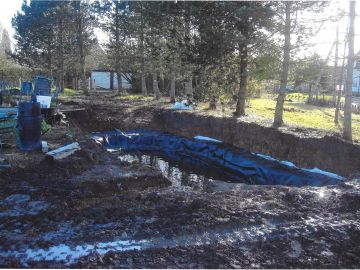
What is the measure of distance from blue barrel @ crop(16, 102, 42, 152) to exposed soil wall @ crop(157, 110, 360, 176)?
292 inches

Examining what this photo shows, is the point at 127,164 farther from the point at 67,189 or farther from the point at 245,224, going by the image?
the point at 245,224

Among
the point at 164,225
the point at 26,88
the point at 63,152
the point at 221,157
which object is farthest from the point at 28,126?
the point at 221,157

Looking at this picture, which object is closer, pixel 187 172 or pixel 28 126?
pixel 28 126

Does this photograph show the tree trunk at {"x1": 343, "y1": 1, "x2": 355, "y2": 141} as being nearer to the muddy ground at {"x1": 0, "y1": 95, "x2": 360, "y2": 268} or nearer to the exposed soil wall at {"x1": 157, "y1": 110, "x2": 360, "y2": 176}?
the exposed soil wall at {"x1": 157, "y1": 110, "x2": 360, "y2": 176}

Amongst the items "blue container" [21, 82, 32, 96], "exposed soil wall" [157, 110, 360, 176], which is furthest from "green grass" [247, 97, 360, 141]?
"blue container" [21, 82, 32, 96]

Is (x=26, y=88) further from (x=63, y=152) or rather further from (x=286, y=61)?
(x=286, y=61)

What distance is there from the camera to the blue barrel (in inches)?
350

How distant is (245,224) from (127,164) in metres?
4.79

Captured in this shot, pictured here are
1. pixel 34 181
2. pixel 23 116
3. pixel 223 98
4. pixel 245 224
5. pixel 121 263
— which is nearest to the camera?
pixel 121 263

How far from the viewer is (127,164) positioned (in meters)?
9.29

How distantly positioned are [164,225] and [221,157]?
8.53 m

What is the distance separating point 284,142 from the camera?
452 inches

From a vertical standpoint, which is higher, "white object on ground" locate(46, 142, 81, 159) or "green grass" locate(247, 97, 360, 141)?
"green grass" locate(247, 97, 360, 141)

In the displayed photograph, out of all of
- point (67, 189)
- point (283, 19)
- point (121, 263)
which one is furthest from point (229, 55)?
point (121, 263)
